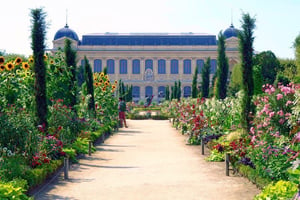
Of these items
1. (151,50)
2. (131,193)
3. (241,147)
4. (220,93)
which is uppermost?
(151,50)

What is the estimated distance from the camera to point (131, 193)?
8109 millimetres

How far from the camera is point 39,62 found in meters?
12.2

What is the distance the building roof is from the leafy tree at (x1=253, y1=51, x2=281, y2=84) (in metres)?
36.2

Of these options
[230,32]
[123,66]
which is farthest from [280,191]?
[123,66]

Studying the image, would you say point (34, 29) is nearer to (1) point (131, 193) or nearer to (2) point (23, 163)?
(2) point (23, 163)

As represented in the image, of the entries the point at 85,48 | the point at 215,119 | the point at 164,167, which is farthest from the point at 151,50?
the point at 164,167

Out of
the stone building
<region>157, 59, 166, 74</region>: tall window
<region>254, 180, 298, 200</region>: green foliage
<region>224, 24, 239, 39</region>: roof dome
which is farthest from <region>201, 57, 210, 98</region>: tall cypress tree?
<region>157, 59, 166, 74</region>: tall window

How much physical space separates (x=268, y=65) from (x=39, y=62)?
37273 mm

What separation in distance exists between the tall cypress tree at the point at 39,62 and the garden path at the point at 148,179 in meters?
1.65

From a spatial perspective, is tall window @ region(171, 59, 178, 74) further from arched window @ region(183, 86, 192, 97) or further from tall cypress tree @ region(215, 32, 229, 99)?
tall cypress tree @ region(215, 32, 229, 99)

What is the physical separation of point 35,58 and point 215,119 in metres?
6.81

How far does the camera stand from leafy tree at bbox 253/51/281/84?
45625mm

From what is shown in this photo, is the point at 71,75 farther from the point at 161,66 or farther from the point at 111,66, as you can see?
the point at 161,66

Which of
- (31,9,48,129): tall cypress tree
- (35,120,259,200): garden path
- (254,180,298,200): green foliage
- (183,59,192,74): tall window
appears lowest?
(35,120,259,200): garden path
